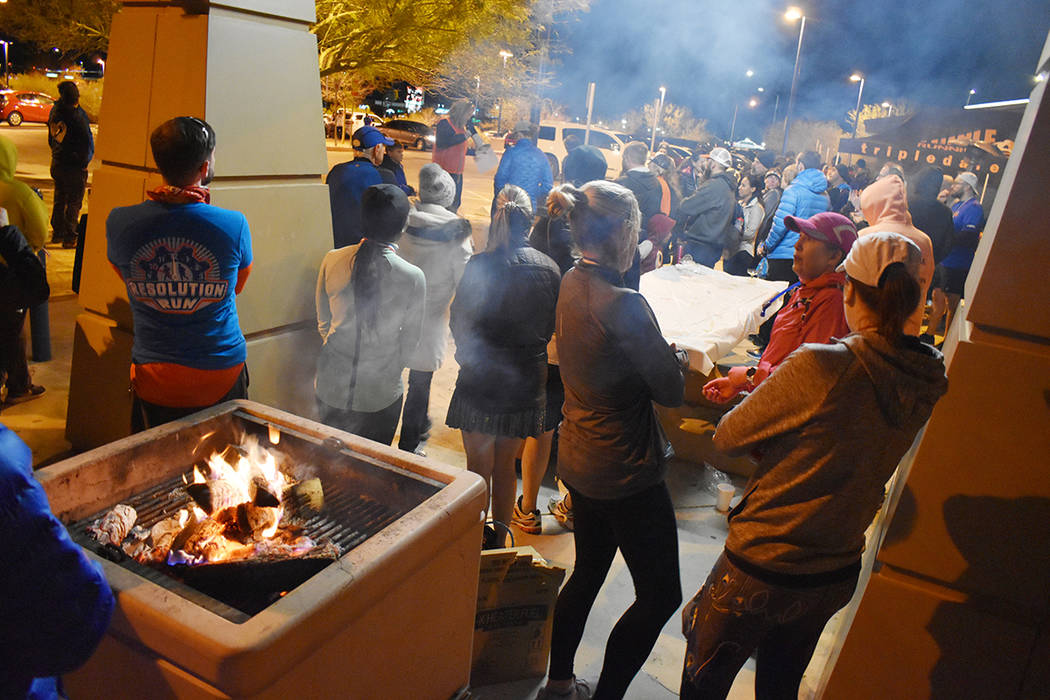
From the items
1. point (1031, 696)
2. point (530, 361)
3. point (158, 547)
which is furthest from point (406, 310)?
point (1031, 696)

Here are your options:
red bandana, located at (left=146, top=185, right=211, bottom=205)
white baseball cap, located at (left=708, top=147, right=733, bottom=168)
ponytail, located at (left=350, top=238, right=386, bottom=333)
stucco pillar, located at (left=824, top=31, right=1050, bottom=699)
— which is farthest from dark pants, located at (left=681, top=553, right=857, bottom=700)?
white baseball cap, located at (left=708, top=147, right=733, bottom=168)

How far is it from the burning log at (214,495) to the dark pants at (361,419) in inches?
47.1

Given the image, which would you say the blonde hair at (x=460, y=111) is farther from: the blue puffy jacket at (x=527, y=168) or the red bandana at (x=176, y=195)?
the red bandana at (x=176, y=195)

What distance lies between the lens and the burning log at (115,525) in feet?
7.01

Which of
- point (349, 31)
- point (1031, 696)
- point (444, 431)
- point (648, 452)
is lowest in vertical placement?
point (444, 431)

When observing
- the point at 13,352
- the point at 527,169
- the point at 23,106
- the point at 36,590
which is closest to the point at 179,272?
the point at 36,590

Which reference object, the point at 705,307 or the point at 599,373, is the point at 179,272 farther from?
the point at 705,307

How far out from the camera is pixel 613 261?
248cm

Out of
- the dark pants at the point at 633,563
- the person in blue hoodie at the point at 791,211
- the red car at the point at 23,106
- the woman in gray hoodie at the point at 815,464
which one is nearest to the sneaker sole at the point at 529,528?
the dark pants at the point at 633,563

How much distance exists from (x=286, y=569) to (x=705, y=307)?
4.53 metres

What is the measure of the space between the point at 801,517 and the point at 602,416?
2.52ft

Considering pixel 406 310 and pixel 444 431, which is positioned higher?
pixel 406 310

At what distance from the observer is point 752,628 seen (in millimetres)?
2186

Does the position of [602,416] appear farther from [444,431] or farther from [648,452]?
[444,431]
